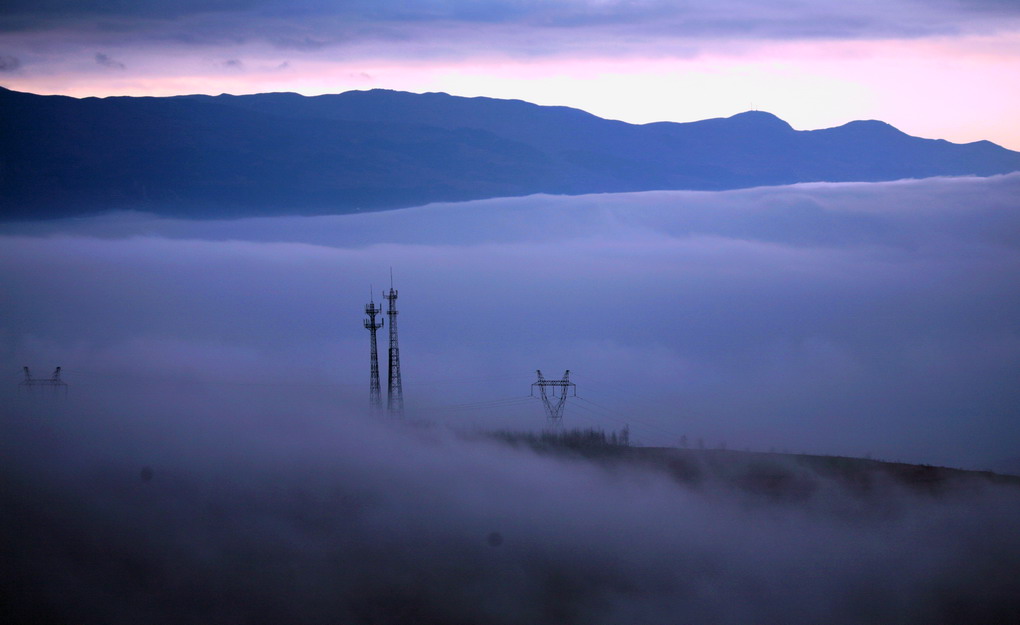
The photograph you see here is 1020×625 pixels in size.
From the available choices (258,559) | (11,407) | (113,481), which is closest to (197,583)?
(258,559)

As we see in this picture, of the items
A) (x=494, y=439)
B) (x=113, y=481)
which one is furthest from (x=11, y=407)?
(x=494, y=439)

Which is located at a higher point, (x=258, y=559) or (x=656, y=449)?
(x=656, y=449)

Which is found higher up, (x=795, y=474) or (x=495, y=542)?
(x=795, y=474)

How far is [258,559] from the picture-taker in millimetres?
101500

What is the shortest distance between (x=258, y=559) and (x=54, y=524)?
23878 mm

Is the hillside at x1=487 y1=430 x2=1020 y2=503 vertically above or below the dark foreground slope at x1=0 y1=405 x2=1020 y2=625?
above

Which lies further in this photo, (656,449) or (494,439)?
(494,439)

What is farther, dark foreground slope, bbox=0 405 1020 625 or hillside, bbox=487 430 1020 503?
hillside, bbox=487 430 1020 503

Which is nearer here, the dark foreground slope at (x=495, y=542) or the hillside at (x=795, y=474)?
the dark foreground slope at (x=495, y=542)

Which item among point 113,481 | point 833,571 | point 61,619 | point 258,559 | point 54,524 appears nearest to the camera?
point 61,619

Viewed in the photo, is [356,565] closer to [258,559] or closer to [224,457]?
[258,559]

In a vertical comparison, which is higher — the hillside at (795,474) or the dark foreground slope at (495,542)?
the hillside at (795,474)

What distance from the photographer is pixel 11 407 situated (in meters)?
159

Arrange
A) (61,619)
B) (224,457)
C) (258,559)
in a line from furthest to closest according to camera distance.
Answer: (224,457) → (258,559) → (61,619)
